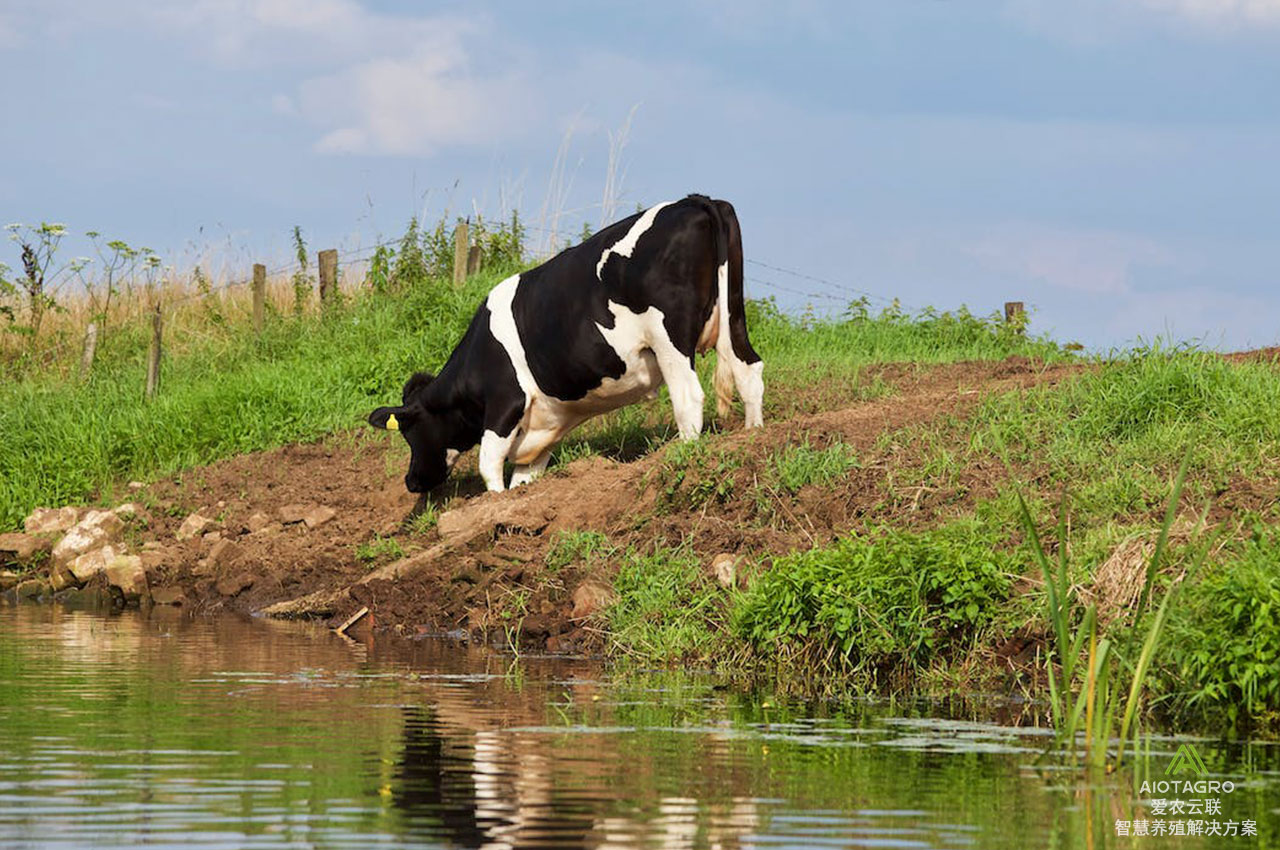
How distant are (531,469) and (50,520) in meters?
5.48

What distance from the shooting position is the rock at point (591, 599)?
11234 mm

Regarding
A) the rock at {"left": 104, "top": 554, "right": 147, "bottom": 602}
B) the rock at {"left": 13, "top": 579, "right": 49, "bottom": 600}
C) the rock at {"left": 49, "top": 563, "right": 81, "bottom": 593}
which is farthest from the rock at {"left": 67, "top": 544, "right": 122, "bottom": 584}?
the rock at {"left": 13, "top": 579, "right": 49, "bottom": 600}

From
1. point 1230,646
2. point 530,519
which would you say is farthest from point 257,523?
point 1230,646

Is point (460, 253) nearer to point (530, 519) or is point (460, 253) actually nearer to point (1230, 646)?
point (530, 519)

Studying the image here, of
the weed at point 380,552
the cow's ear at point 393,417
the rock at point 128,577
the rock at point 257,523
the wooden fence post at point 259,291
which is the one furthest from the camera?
the wooden fence post at point 259,291

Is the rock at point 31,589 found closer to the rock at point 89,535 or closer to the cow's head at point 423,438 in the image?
the rock at point 89,535

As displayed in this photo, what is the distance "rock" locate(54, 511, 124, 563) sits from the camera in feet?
52.6

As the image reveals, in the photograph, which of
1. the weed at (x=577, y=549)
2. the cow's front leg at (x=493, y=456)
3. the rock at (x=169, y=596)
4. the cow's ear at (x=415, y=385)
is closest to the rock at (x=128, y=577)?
the rock at (x=169, y=596)

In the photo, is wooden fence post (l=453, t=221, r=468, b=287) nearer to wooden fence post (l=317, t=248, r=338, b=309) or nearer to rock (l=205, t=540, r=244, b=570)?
wooden fence post (l=317, t=248, r=338, b=309)

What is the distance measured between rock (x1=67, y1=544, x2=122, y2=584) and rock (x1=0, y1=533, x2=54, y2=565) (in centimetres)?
91

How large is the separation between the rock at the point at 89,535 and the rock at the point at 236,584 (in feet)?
7.18

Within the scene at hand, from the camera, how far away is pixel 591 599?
11312mm

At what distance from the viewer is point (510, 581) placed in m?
12.1

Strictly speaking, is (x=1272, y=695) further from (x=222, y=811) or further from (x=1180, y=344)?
(x=1180, y=344)
